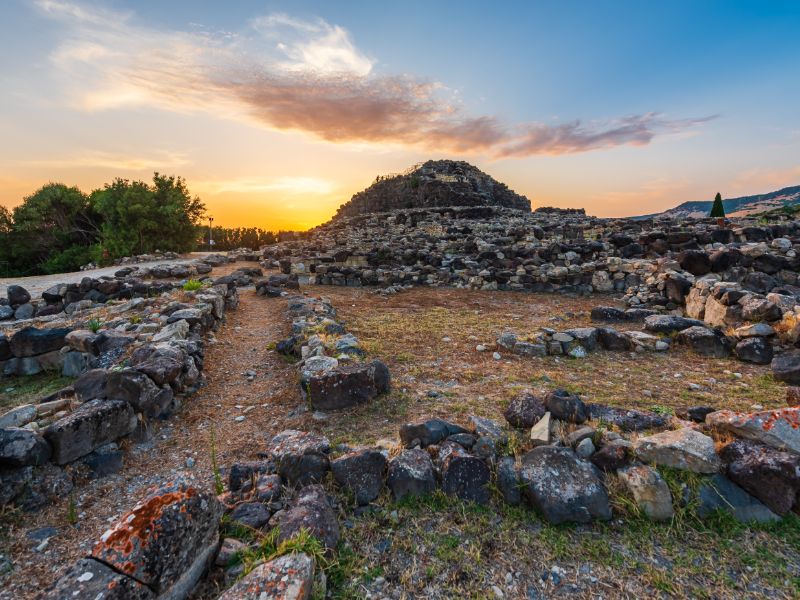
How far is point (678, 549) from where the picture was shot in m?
2.78

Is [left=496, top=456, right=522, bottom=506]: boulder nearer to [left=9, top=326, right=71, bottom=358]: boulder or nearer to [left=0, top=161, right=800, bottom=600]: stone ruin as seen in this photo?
[left=0, top=161, right=800, bottom=600]: stone ruin

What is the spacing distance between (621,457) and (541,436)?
70cm

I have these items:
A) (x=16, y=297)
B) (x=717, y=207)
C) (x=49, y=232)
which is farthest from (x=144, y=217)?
(x=717, y=207)

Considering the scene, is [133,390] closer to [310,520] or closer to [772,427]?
[310,520]

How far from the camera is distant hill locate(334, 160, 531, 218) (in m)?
39.9

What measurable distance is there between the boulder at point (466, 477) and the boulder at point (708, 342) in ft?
19.2

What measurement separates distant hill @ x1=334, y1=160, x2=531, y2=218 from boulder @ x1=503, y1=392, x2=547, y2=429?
3680 centimetres

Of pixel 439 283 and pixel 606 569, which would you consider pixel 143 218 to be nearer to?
pixel 439 283

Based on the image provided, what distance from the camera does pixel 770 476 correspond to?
9.86 ft

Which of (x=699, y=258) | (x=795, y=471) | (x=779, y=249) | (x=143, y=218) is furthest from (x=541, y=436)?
(x=143, y=218)

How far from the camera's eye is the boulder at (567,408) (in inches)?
162

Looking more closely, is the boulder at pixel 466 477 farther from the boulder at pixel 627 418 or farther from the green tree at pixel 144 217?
the green tree at pixel 144 217

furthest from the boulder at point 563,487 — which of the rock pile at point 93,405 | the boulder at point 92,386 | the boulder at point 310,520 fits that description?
the boulder at point 92,386

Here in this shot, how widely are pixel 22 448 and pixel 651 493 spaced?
5.58 m
